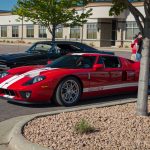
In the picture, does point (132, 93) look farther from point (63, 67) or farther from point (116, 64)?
point (63, 67)

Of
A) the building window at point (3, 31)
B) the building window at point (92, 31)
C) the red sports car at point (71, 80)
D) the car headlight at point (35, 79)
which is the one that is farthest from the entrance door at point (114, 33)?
the car headlight at point (35, 79)

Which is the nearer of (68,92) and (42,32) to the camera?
(68,92)

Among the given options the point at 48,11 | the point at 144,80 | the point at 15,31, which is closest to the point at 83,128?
the point at 144,80

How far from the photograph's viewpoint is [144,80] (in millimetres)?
6836

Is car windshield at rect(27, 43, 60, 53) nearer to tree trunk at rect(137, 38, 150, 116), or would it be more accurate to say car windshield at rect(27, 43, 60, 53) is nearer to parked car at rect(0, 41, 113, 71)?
parked car at rect(0, 41, 113, 71)

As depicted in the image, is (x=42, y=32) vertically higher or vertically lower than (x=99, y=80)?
higher

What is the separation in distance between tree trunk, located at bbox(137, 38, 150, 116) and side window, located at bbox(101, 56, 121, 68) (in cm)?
295

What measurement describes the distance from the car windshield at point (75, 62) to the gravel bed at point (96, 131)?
208 centimetres

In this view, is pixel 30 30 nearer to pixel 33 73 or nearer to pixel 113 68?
pixel 113 68

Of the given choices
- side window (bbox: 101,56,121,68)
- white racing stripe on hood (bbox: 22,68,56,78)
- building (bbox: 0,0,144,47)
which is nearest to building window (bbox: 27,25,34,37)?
building (bbox: 0,0,144,47)

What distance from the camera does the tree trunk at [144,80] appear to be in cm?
675

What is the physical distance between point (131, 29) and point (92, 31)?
6293mm

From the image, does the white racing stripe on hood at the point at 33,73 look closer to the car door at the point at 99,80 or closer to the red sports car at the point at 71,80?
the red sports car at the point at 71,80

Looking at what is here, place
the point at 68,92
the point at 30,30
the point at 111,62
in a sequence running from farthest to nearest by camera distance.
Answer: the point at 30,30
the point at 111,62
the point at 68,92
